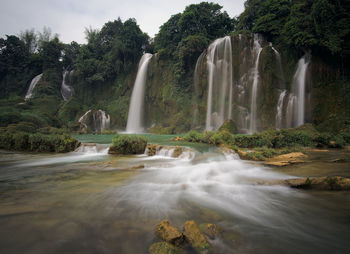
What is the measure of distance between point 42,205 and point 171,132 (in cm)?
2111

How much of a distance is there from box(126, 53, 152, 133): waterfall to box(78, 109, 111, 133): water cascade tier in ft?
11.7

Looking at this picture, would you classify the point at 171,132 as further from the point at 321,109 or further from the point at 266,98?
the point at 321,109

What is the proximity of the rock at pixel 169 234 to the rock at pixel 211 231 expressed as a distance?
0.36 m

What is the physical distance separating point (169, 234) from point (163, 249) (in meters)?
0.17

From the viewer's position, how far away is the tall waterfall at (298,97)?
1655 cm

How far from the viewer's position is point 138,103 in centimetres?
2994

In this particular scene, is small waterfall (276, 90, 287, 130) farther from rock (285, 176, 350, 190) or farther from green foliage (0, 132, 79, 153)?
green foliage (0, 132, 79, 153)

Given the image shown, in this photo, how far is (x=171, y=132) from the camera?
2384cm

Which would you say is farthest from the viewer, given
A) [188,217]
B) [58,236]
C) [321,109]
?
[321,109]

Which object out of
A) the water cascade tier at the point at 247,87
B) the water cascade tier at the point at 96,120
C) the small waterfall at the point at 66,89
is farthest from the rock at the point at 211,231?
the small waterfall at the point at 66,89

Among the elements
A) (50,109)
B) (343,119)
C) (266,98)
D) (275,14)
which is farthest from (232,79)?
(50,109)

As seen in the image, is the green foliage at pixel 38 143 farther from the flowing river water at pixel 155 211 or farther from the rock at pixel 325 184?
the rock at pixel 325 184

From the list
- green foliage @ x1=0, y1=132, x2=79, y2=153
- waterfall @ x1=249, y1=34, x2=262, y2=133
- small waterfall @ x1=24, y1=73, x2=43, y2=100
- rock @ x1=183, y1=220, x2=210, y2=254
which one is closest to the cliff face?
waterfall @ x1=249, y1=34, x2=262, y2=133

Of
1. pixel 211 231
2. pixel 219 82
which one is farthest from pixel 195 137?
pixel 219 82
